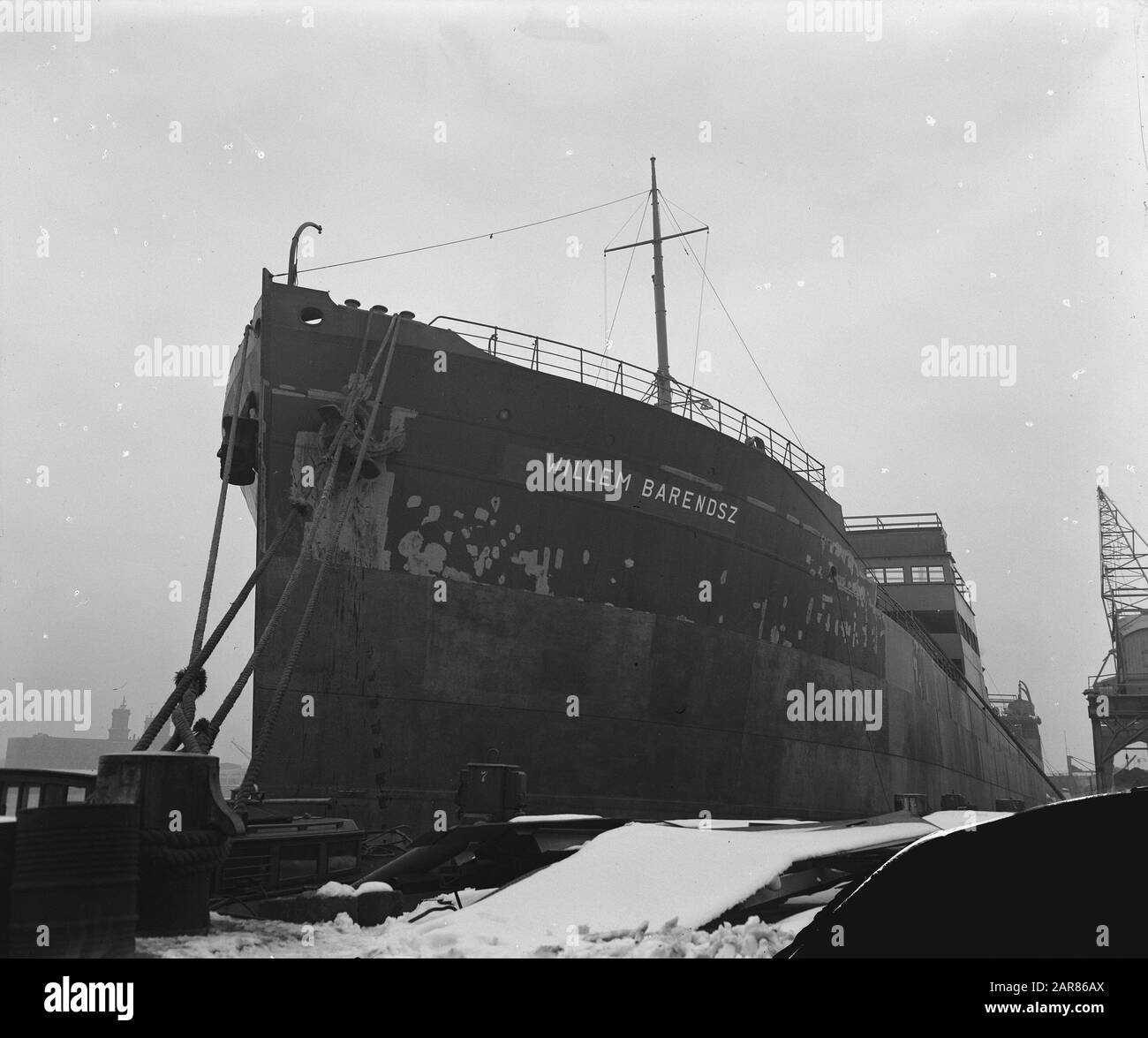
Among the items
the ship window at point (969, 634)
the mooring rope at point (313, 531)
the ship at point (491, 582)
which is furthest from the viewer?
the ship window at point (969, 634)

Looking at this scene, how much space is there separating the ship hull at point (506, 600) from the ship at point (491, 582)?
0.03 metres

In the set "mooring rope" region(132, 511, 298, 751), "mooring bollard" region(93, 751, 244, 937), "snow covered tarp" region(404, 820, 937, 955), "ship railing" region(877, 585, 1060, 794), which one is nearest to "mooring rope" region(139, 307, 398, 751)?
"mooring rope" region(132, 511, 298, 751)

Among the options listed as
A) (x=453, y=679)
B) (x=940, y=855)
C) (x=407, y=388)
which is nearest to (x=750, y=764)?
(x=453, y=679)

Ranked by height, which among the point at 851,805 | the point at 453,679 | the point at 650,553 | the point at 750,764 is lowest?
the point at 851,805

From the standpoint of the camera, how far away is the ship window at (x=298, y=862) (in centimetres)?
770

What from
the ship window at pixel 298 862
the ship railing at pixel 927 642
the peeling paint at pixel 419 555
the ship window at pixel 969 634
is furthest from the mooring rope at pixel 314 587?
the ship window at pixel 969 634

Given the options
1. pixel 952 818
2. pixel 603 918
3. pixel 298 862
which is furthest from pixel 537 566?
pixel 603 918

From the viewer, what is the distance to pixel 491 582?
12.1m

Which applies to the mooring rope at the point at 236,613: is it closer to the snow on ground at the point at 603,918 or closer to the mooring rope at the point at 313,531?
the mooring rope at the point at 313,531

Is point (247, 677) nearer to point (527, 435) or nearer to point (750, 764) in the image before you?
→ point (527, 435)

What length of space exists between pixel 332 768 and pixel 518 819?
347cm

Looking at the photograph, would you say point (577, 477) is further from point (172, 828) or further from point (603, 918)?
point (172, 828)

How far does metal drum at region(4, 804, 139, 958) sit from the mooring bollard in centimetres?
56
